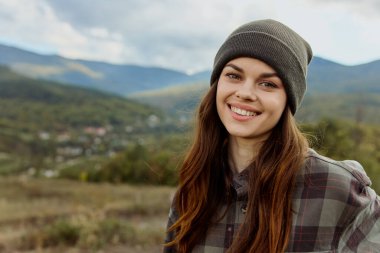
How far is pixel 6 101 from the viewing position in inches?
3907

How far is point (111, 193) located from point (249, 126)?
10657 mm

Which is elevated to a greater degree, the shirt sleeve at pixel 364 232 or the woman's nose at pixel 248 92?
the woman's nose at pixel 248 92

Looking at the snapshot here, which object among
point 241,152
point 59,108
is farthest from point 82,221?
point 59,108

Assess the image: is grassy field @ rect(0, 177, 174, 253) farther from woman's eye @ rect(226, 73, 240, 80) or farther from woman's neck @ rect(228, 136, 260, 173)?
woman's eye @ rect(226, 73, 240, 80)

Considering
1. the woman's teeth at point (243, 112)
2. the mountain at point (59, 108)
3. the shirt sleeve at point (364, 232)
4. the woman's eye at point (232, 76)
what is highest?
the woman's eye at point (232, 76)

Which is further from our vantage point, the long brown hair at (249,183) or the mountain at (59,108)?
the mountain at (59,108)

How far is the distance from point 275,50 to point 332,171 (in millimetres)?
493

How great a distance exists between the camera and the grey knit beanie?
164 cm

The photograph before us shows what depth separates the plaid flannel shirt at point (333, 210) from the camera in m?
1.54

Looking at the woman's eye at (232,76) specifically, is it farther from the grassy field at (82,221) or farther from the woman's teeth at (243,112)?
the grassy field at (82,221)

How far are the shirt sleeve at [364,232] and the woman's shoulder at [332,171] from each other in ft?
0.27

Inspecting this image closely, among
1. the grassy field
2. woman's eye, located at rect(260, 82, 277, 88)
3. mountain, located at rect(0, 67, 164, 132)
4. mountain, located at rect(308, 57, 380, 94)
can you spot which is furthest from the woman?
mountain, located at rect(0, 67, 164, 132)

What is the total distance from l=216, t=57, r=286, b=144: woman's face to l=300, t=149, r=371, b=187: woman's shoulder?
206 millimetres

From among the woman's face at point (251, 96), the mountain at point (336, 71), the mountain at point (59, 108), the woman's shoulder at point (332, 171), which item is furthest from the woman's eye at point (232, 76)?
the mountain at point (59, 108)
